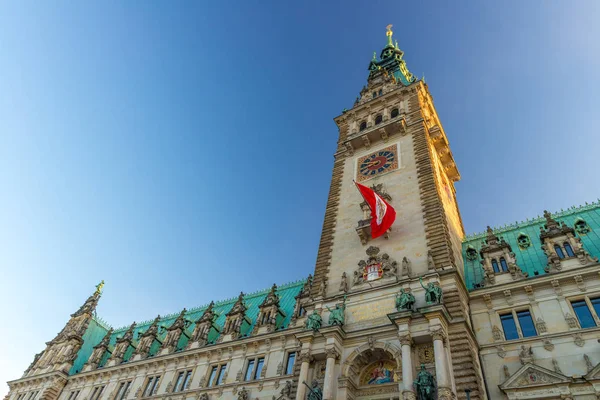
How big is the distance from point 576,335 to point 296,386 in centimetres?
1589

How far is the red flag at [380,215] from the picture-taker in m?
30.5

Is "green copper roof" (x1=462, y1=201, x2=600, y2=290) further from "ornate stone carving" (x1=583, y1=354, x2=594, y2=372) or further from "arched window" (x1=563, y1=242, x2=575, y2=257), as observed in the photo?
"ornate stone carving" (x1=583, y1=354, x2=594, y2=372)

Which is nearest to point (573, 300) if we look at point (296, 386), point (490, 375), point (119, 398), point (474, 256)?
point (490, 375)

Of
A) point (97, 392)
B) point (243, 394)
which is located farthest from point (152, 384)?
point (243, 394)

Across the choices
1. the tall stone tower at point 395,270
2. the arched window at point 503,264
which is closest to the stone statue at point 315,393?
the tall stone tower at point 395,270

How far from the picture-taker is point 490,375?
22844mm

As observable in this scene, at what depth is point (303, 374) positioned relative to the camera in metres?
24.6

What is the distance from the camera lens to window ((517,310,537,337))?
77.8 ft

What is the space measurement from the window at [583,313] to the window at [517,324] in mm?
2301

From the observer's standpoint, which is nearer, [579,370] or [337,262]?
[579,370]

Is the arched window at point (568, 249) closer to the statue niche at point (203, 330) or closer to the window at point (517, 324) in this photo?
the window at point (517, 324)

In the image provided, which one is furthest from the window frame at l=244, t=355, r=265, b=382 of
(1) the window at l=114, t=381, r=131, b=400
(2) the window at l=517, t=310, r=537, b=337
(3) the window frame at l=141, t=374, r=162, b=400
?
(2) the window at l=517, t=310, r=537, b=337

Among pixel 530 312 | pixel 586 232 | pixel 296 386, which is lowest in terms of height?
pixel 296 386

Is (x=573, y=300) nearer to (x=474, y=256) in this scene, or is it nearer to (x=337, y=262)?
(x=474, y=256)
